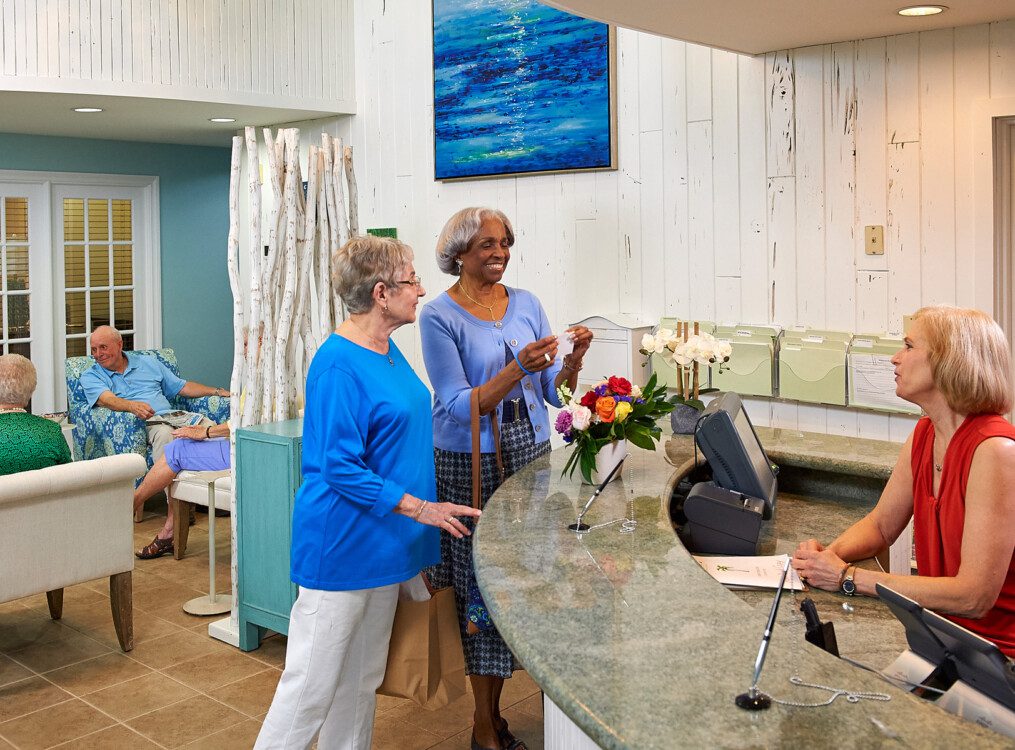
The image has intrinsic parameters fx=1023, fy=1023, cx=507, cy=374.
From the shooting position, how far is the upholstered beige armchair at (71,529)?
4176mm

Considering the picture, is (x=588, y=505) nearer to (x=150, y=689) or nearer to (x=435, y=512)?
(x=435, y=512)

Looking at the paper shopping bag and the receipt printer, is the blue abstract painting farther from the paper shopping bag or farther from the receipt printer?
the paper shopping bag

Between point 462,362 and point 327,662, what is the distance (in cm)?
109

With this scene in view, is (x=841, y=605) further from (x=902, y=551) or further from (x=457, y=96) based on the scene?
(x=457, y=96)

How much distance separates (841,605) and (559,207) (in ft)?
13.2

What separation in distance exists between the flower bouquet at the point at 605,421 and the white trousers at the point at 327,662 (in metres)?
0.64

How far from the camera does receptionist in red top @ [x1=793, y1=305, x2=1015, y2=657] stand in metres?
2.15

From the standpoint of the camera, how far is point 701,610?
5.87 feet

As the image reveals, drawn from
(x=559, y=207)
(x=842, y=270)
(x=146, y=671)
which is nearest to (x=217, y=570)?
(x=146, y=671)

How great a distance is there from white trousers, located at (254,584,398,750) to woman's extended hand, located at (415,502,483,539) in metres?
0.26

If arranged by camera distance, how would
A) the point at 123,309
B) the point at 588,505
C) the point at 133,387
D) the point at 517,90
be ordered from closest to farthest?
the point at 588,505, the point at 517,90, the point at 133,387, the point at 123,309

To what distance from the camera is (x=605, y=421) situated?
9.07 ft

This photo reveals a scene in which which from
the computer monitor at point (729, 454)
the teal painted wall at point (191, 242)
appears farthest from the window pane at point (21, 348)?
the computer monitor at point (729, 454)

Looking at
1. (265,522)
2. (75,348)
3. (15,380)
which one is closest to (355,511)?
(265,522)
